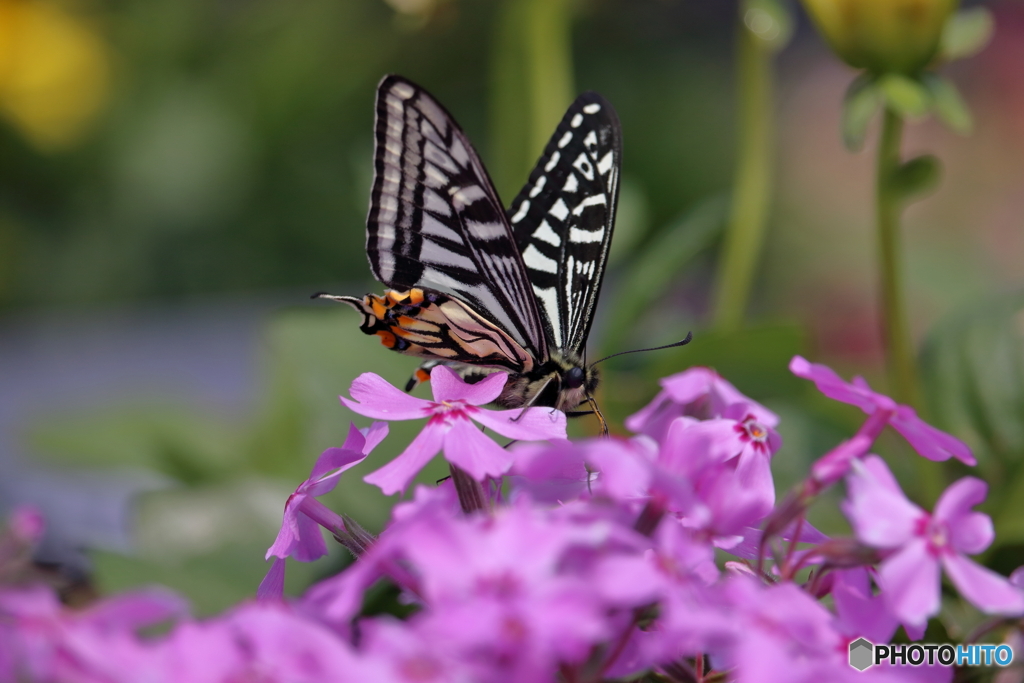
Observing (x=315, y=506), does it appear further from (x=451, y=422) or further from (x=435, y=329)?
(x=435, y=329)

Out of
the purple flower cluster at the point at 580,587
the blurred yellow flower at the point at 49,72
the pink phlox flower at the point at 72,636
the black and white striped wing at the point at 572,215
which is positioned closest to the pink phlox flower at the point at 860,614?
the purple flower cluster at the point at 580,587

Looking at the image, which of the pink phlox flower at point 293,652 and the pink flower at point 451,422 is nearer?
the pink phlox flower at point 293,652

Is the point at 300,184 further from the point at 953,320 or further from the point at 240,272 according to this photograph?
the point at 953,320

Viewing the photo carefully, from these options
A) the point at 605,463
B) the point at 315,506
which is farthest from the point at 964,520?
the point at 315,506

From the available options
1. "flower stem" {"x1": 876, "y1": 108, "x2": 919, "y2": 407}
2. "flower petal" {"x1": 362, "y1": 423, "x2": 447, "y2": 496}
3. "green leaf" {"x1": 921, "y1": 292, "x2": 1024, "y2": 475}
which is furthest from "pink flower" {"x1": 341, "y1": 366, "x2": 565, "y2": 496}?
"green leaf" {"x1": 921, "y1": 292, "x2": 1024, "y2": 475}

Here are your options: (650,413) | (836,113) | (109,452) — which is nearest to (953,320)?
(650,413)

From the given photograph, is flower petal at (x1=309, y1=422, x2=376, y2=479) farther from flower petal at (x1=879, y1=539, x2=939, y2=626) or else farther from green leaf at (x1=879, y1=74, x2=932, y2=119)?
green leaf at (x1=879, y1=74, x2=932, y2=119)

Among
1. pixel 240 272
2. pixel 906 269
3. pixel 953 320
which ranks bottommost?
pixel 240 272

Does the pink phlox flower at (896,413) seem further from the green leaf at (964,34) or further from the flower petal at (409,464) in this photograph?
the green leaf at (964,34)
